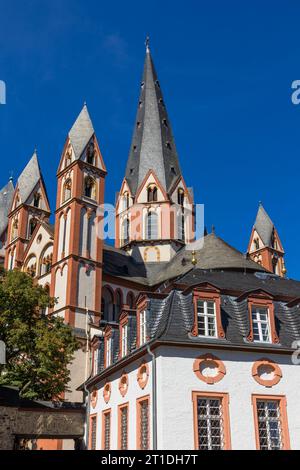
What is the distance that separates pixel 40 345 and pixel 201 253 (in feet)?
69.4

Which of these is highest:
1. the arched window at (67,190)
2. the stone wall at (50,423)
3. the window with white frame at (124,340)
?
the arched window at (67,190)

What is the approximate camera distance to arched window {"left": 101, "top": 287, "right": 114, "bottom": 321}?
4616 centimetres

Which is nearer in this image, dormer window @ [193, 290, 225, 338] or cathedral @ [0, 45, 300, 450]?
cathedral @ [0, 45, 300, 450]

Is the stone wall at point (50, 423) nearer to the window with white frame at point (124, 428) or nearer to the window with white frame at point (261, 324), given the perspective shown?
the window with white frame at point (124, 428)

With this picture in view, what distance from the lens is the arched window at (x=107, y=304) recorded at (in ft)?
151

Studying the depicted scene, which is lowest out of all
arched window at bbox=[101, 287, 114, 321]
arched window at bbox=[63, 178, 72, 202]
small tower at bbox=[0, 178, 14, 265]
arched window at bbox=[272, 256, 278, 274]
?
arched window at bbox=[101, 287, 114, 321]

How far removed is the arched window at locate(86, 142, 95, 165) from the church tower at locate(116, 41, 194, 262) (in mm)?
13397

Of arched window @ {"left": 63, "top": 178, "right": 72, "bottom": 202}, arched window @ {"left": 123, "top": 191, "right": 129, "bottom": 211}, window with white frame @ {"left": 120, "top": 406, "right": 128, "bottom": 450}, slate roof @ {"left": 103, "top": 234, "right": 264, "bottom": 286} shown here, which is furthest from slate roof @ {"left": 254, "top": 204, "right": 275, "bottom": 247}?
window with white frame @ {"left": 120, "top": 406, "right": 128, "bottom": 450}

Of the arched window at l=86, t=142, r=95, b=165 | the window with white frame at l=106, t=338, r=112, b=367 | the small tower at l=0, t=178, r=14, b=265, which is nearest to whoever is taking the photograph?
the window with white frame at l=106, t=338, r=112, b=367

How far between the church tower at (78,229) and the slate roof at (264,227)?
26.2m

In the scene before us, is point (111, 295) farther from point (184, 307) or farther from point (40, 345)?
point (184, 307)

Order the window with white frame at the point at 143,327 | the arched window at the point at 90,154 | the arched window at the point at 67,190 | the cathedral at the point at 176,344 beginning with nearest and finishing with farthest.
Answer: the cathedral at the point at 176,344
the window with white frame at the point at 143,327
the arched window at the point at 67,190
the arched window at the point at 90,154

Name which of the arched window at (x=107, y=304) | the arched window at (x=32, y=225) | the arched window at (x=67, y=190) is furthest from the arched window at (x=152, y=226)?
the arched window at (x=67, y=190)

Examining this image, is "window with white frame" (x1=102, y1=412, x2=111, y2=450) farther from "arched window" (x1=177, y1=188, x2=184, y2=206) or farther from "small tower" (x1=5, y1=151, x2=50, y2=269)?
"arched window" (x1=177, y1=188, x2=184, y2=206)
